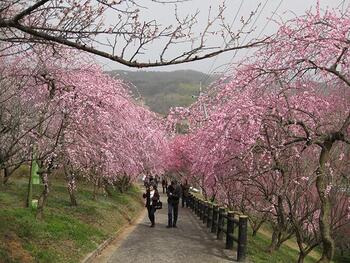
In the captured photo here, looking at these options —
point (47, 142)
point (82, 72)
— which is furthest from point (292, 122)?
point (82, 72)

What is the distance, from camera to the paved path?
11617 mm

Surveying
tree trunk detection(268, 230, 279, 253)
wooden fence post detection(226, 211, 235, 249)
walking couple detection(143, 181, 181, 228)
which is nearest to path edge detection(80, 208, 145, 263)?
walking couple detection(143, 181, 181, 228)

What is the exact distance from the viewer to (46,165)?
43.2 ft

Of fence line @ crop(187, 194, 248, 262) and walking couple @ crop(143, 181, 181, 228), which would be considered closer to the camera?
fence line @ crop(187, 194, 248, 262)

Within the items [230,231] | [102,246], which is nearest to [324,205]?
[230,231]

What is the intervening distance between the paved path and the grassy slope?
0.84m

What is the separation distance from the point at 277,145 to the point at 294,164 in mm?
2324

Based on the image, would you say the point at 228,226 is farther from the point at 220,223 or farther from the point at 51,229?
the point at 51,229

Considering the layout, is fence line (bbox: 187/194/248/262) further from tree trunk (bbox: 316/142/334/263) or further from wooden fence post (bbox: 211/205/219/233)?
tree trunk (bbox: 316/142/334/263)

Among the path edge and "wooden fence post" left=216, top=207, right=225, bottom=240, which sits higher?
"wooden fence post" left=216, top=207, right=225, bottom=240

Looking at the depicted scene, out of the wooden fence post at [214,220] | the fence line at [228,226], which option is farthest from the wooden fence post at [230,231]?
the wooden fence post at [214,220]

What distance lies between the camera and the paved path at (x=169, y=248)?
11617 millimetres

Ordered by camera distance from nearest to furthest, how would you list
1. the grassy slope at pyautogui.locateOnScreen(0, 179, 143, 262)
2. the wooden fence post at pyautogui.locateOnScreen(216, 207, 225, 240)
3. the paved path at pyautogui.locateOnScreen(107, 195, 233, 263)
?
the grassy slope at pyautogui.locateOnScreen(0, 179, 143, 262), the paved path at pyautogui.locateOnScreen(107, 195, 233, 263), the wooden fence post at pyautogui.locateOnScreen(216, 207, 225, 240)

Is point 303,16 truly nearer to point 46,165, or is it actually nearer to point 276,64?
point 276,64
